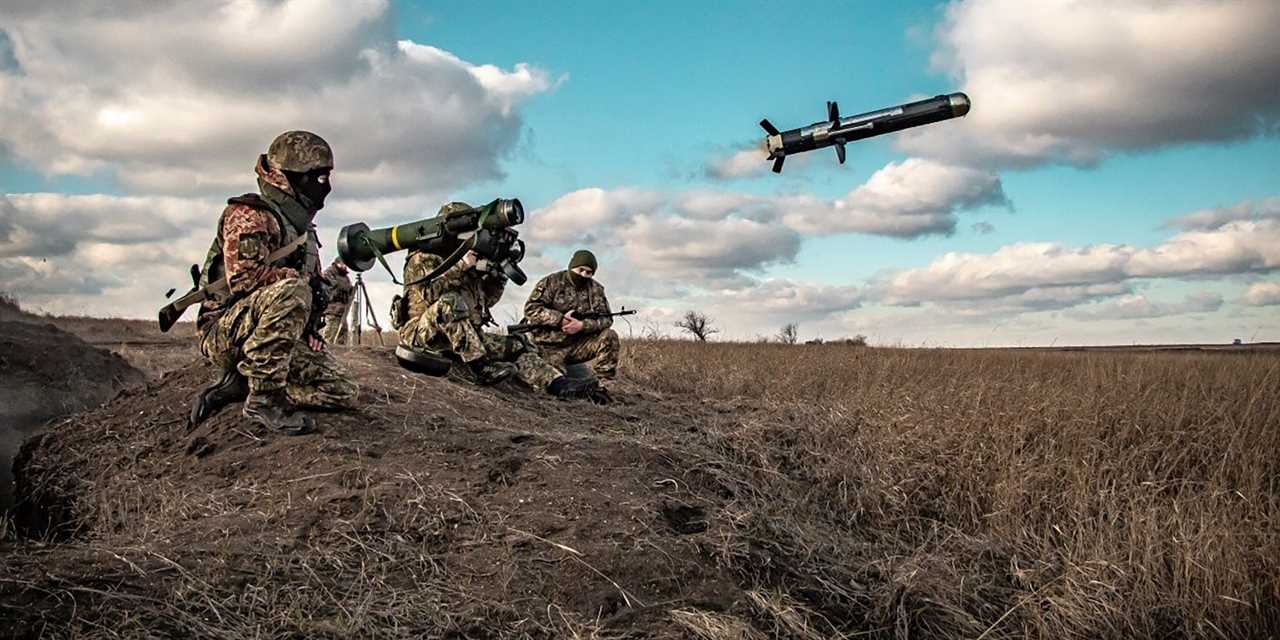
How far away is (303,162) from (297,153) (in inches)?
2.7

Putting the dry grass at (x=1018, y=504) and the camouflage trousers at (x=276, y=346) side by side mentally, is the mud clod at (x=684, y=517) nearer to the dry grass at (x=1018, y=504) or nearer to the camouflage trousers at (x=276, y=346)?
the dry grass at (x=1018, y=504)

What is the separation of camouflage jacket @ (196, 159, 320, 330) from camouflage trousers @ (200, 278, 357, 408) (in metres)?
0.09

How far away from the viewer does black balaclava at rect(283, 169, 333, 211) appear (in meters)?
6.68

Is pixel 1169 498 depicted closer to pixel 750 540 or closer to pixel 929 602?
pixel 929 602

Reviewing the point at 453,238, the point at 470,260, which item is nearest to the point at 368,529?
the point at 453,238

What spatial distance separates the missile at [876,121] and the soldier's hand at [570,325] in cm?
291

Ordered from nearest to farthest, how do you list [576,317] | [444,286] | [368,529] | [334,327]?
[368,529] < [444,286] < [576,317] < [334,327]

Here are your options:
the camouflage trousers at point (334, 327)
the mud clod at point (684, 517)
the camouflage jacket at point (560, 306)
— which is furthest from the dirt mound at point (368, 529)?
the camouflage trousers at point (334, 327)

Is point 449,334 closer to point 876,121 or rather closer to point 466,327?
point 466,327

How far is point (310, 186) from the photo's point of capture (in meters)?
6.73

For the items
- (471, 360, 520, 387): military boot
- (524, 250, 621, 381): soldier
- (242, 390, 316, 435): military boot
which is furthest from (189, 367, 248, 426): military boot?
(524, 250, 621, 381): soldier

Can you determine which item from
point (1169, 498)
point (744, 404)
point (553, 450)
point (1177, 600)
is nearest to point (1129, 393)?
point (1169, 498)

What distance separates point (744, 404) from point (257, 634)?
7.48 metres

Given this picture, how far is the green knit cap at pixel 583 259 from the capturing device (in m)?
10.8
